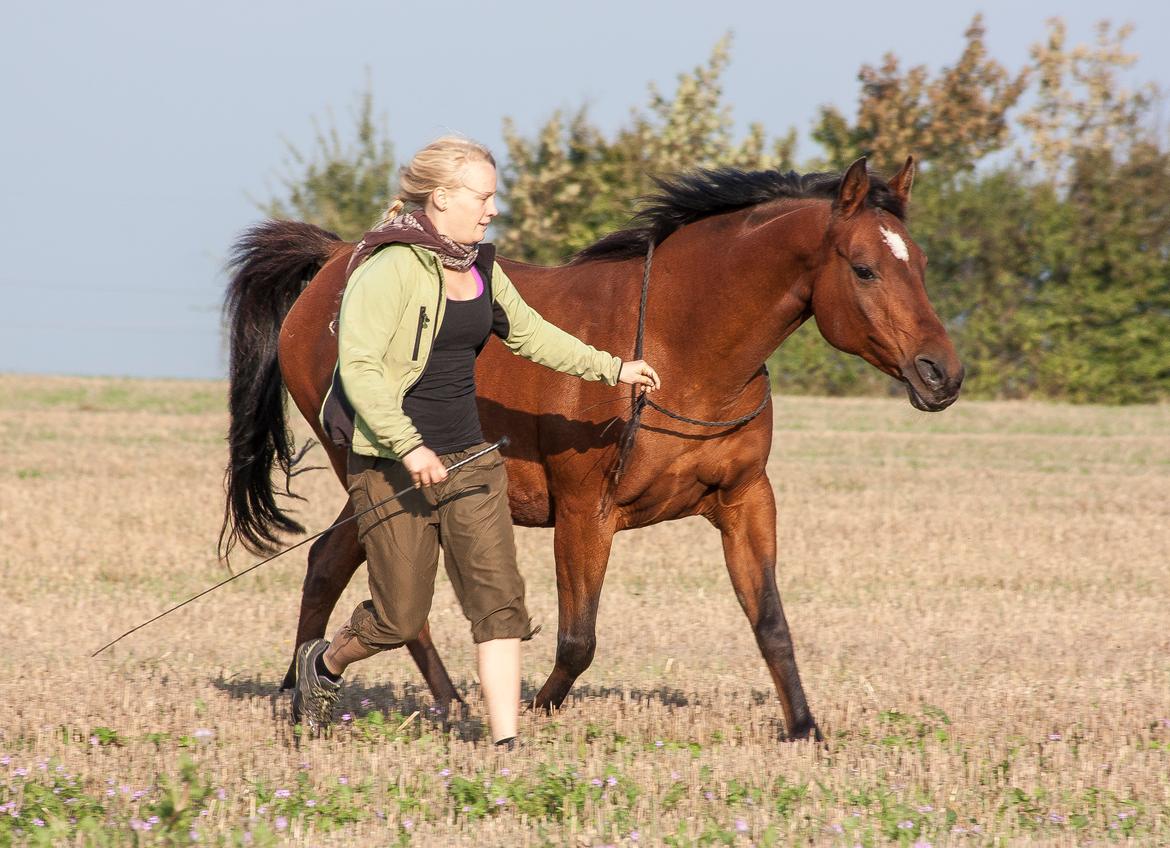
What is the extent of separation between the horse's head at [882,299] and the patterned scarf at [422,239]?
1317mm

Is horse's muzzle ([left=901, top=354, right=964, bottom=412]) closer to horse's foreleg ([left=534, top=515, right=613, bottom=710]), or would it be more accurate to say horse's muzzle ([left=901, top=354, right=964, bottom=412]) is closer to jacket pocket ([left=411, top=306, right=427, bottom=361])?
horse's foreleg ([left=534, top=515, right=613, bottom=710])

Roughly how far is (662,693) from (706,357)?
173 centimetres

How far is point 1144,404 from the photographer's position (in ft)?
87.1

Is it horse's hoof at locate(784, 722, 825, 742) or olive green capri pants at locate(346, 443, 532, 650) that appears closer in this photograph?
olive green capri pants at locate(346, 443, 532, 650)

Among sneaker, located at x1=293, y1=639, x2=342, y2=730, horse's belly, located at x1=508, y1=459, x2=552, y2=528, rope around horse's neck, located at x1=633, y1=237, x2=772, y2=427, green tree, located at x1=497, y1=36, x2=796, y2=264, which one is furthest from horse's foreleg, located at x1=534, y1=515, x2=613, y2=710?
green tree, located at x1=497, y1=36, x2=796, y2=264

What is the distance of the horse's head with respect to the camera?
4.94m

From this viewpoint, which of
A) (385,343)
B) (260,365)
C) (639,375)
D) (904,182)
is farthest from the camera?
(260,365)

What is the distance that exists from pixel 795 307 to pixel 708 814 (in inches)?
77.3

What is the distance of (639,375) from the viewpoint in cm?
516

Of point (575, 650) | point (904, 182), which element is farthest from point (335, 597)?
point (904, 182)

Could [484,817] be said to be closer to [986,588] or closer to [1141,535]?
[986,588]

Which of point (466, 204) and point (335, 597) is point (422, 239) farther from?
point (335, 597)

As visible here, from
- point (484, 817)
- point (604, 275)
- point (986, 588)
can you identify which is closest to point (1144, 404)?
point (986, 588)

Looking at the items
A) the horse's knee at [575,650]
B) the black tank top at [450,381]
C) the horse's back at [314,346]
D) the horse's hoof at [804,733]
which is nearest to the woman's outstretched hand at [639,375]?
the black tank top at [450,381]
